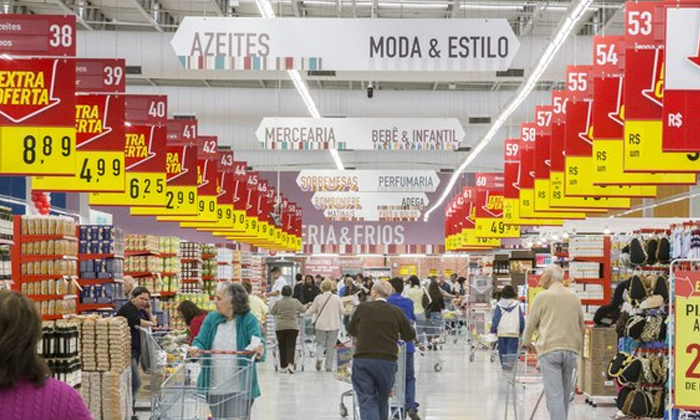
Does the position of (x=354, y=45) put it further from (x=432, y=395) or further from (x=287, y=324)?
(x=287, y=324)

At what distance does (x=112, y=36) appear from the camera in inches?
882

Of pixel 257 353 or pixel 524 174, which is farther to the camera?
pixel 524 174

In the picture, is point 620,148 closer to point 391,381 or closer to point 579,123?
point 579,123

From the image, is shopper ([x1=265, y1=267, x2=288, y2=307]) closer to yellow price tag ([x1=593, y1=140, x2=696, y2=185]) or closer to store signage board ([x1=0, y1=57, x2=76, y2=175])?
yellow price tag ([x1=593, y1=140, x2=696, y2=185])

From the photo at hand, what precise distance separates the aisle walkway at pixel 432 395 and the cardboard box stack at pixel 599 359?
27 cm

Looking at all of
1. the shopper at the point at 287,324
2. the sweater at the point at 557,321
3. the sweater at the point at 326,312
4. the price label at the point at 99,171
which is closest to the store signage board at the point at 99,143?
the price label at the point at 99,171

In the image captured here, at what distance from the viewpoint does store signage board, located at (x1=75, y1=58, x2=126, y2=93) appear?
42.4 ft

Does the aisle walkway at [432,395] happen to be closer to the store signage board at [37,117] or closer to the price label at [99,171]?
the price label at [99,171]

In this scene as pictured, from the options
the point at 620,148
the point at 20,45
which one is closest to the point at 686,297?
the point at 620,148

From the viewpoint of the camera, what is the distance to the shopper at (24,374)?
3387mm

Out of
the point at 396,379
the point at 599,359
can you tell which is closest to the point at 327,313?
the point at 599,359

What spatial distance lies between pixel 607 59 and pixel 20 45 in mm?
6216

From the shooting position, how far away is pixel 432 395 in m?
15.9

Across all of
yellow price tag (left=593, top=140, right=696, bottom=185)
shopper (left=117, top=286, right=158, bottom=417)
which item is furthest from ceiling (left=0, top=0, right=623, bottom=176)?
shopper (left=117, top=286, right=158, bottom=417)
